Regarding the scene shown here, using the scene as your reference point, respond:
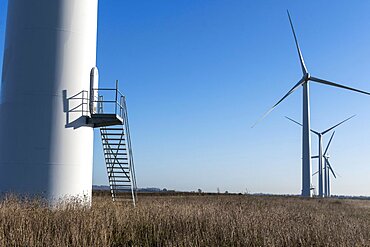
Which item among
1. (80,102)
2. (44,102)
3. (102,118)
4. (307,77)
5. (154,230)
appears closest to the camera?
(154,230)

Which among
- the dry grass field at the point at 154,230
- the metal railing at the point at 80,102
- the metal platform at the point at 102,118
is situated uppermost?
the metal railing at the point at 80,102

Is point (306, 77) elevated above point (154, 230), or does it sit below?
A: above

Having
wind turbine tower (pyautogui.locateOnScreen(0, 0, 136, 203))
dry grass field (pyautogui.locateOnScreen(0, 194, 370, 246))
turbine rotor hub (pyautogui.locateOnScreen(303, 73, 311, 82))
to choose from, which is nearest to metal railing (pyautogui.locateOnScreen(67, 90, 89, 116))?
wind turbine tower (pyautogui.locateOnScreen(0, 0, 136, 203))

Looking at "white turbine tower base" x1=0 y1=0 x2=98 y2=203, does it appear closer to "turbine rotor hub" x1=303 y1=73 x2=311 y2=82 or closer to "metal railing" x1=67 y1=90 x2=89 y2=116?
"metal railing" x1=67 y1=90 x2=89 y2=116

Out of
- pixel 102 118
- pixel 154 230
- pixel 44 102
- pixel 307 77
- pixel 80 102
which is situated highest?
pixel 307 77

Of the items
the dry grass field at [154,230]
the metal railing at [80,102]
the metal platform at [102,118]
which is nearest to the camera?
the dry grass field at [154,230]

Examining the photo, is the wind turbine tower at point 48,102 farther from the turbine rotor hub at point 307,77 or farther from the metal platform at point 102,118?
the turbine rotor hub at point 307,77

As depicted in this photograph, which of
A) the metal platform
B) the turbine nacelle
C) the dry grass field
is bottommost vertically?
the dry grass field

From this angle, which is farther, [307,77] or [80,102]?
[307,77]

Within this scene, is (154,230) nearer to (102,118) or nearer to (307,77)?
(102,118)

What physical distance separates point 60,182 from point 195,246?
25.7ft

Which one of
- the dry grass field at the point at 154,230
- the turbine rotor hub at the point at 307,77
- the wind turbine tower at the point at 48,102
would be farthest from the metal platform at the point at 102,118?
the turbine rotor hub at the point at 307,77

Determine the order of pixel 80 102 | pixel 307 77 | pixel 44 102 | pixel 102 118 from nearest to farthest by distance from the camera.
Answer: pixel 44 102, pixel 80 102, pixel 102 118, pixel 307 77

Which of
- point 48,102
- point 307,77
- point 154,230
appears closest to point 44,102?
point 48,102
